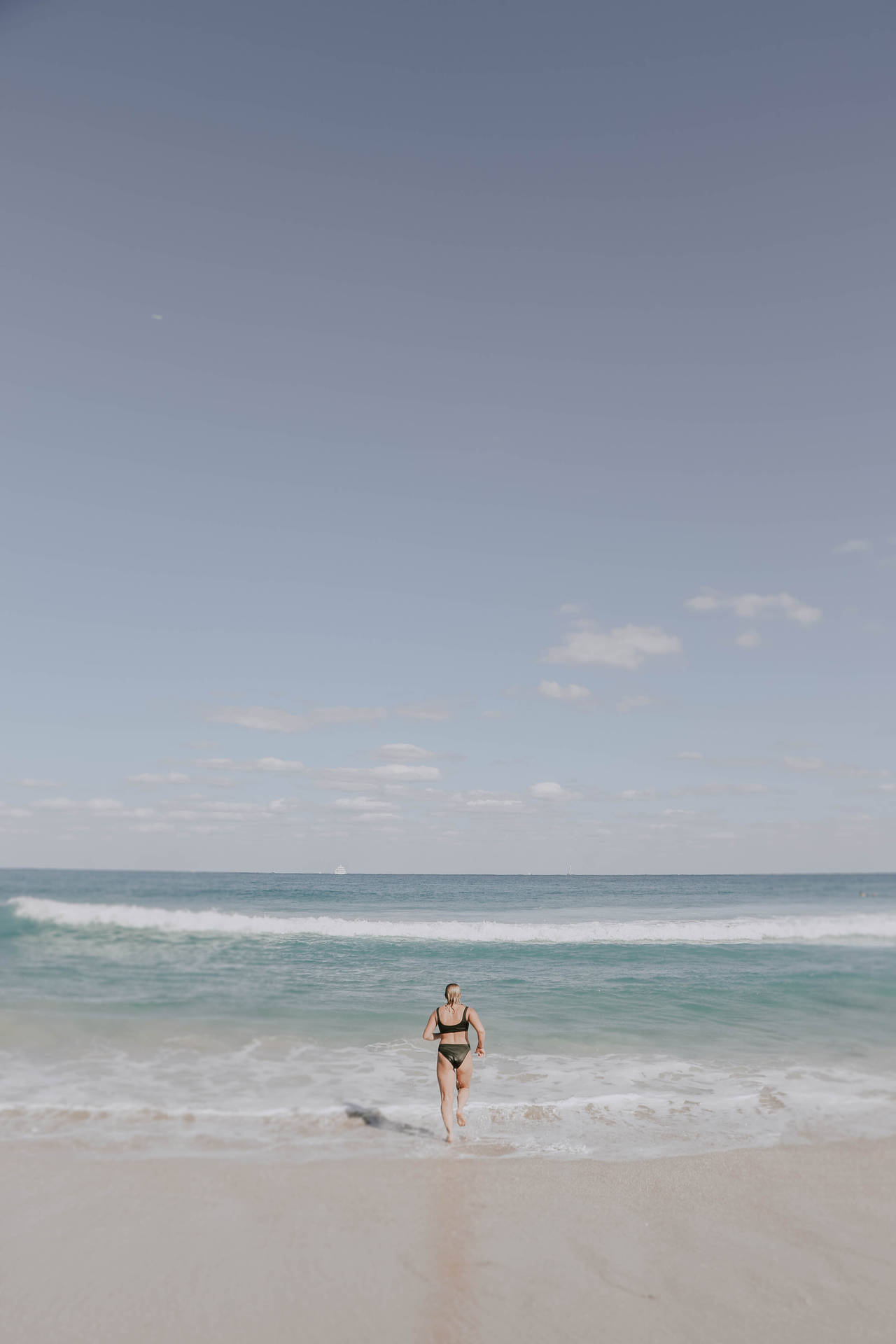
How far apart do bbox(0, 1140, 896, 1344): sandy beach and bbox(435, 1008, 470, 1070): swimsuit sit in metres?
1.03

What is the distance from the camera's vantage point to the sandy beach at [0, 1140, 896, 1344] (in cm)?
551

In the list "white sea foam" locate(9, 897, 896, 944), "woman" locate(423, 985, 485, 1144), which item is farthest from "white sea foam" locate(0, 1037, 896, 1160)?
"white sea foam" locate(9, 897, 896, 944)

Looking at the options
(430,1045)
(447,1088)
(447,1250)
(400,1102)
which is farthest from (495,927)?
(447,1250)

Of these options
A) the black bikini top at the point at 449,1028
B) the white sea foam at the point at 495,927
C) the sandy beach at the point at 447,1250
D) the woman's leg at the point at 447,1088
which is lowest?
the white sea foam at the point at 495,927

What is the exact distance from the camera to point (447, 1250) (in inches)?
258

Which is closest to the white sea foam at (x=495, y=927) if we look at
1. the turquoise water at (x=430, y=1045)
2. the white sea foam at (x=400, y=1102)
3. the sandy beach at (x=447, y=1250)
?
the turquoise water at (x=430, y=1045)

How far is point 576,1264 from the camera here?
20.8 feet

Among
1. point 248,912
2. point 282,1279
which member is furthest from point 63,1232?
point 248,912

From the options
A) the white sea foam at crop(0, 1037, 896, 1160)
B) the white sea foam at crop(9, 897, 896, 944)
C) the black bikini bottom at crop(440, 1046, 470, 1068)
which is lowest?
the white sea foam at crop(9, 897, 896, 944)

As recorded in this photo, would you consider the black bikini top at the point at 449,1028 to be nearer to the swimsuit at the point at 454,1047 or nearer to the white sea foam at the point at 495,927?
the swimsuit at the point at 454,1047

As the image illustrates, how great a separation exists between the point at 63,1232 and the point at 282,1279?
208 centimetres

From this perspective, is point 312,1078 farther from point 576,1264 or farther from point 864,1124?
point 864,1124

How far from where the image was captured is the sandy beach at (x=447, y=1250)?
551cm

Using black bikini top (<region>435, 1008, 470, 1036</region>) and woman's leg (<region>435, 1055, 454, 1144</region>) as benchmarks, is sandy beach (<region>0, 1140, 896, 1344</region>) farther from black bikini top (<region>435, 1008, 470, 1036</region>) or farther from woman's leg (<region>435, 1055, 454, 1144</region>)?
black bikini top (<region>435, 1008, 470, 1036</region>)
